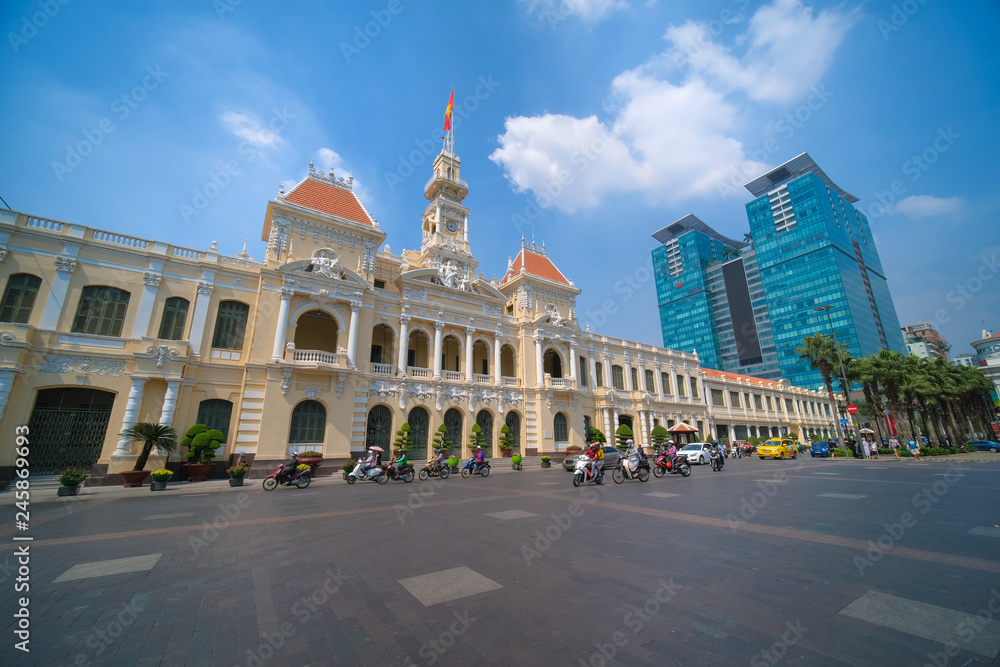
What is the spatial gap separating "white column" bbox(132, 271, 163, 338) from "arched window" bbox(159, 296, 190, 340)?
591 mm

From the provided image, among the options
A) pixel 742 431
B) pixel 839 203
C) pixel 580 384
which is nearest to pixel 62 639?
pixel 580 384

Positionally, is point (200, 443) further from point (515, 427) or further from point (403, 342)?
point (515, 427)

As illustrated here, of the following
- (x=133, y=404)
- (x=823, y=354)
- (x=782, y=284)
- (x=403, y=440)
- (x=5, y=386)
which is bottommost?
(x=403, y=440)

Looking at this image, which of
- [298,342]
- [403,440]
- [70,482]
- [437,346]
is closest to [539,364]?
[437,346]

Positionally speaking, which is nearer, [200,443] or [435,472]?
[200,443]

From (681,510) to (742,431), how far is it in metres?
49.1

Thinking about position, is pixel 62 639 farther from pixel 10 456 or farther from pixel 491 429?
pixel 491 429

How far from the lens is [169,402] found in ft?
60.5

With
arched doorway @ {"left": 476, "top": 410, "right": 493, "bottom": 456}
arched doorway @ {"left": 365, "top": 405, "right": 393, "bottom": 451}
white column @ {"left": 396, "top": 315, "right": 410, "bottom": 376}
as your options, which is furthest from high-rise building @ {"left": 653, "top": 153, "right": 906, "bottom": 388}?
arched doorway @ {"left": 365, "top": 405, "right": 393, "bottom": 451}

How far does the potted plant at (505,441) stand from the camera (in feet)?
91.4

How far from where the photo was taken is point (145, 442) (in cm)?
1706

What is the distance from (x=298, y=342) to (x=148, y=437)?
990 centimetres

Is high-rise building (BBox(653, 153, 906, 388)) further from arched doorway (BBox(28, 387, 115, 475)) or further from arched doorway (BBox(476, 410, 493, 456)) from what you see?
arched doorway (BBox(28, 387, 115, 475))

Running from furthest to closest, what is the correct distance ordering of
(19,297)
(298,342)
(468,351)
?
(468,351) < (298,342) < (19,297)
